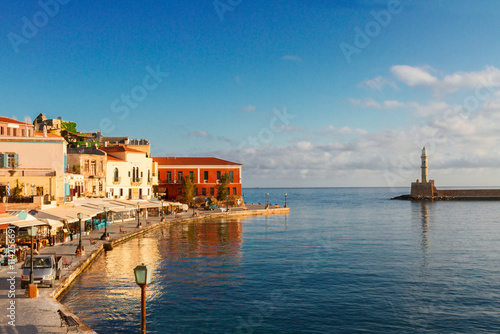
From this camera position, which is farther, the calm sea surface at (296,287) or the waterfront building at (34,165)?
the waterfront building at (34,165)

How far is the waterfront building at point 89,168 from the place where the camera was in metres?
57.2

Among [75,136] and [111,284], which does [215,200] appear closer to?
[75,136]

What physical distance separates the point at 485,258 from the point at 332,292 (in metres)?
20.1

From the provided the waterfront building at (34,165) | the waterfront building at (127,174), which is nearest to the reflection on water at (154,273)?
the waterfront building at (34,165)

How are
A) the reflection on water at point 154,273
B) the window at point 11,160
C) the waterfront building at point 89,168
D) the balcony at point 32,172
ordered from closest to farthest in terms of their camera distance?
the reflection on water at point 154,273
the balcony at point 32,172
the window at point 11,160
the waterfront building at point 89,168

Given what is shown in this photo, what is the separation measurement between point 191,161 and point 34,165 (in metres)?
57.5

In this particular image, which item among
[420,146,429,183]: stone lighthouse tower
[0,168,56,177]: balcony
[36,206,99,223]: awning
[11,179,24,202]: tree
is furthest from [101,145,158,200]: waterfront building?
[420,146,429,183]: stone lighthouse tower

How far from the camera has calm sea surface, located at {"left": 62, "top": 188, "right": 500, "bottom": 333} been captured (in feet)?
66.2

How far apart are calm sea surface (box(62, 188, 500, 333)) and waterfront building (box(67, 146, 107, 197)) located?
667 inches

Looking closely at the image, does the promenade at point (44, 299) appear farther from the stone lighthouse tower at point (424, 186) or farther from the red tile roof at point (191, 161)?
the stone lighthouse tower at point (424, 186)

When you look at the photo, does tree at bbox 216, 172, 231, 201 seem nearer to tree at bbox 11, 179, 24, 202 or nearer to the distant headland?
tree at bbox 11, 179, 24, 202

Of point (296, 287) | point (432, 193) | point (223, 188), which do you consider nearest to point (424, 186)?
point (432, 193)

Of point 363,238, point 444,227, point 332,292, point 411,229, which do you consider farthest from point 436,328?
point 444,227

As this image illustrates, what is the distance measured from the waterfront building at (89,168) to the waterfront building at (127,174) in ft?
10.8
